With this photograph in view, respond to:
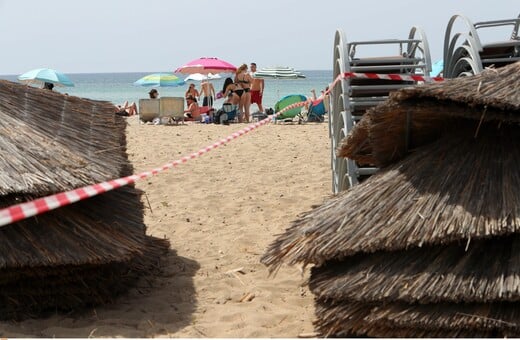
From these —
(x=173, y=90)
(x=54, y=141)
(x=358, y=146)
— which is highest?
(x=54, y=141)

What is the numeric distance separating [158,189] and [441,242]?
5.79m

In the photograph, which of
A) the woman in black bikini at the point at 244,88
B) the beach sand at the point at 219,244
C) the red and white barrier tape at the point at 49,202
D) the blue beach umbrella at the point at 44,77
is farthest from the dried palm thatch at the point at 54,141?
the blue beach umbrella at the point at 44,77

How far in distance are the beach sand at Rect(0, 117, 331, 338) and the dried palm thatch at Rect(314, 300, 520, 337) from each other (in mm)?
637

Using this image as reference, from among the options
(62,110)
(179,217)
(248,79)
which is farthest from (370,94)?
(248,79)

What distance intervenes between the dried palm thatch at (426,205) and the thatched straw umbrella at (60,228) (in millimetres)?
1225

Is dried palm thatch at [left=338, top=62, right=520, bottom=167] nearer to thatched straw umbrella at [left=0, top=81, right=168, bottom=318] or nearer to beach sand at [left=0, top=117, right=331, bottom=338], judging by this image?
beach sand at [left=0, top=117, right=331, bottom=338]

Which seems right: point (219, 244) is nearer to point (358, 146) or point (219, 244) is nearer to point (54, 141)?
point (54, 141)

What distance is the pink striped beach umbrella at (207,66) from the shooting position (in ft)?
73.2

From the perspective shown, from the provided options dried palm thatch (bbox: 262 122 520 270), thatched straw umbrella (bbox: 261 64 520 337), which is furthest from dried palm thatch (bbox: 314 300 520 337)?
dried palm thatch (bbox: 262 122 520 270)

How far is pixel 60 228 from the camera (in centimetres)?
524

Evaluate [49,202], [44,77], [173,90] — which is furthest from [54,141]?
[173,90]

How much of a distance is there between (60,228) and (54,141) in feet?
2.99

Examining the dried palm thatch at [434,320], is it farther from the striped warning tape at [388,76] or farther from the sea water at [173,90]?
the sea water at [173,90]

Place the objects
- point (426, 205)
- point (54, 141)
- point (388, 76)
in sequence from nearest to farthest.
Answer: point (426, 205)
point (54, 141)
point (388, 76)
